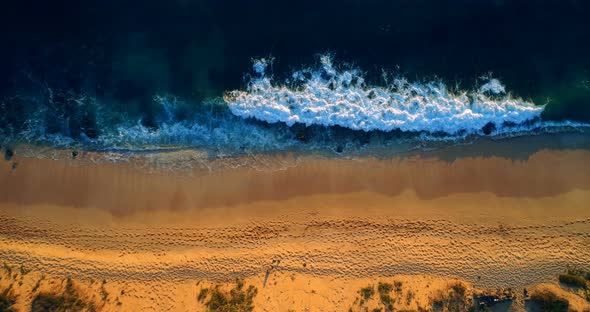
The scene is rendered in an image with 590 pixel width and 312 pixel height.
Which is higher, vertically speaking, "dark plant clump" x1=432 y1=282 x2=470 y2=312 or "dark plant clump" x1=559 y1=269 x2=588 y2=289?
"dark plant clump" x1=559 y1=269 x2=588 y2=289

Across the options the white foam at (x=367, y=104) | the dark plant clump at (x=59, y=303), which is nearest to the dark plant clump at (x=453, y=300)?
the white foam at (x=367, y=104)

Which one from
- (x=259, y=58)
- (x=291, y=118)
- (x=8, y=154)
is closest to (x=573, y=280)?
(x=291, y=118)

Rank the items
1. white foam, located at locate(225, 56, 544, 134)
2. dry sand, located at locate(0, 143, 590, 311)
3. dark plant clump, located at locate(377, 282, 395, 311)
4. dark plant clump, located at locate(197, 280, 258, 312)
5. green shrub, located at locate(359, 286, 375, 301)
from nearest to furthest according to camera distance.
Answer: dark plant clump, located at locate(197, 280, 258, 312) → dark plant clump, located at locate(377, 282, 395, 311) → green shrub, located at locate(359, 286, 375, 301) → dry sand, located at locate(0, 143, 590, 311) → white foam, located at locate(225, 56, 544, 134)

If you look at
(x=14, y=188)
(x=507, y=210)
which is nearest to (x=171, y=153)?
(x=14, y=188)

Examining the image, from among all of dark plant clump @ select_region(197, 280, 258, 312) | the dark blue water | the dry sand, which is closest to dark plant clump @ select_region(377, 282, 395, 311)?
the dry sand

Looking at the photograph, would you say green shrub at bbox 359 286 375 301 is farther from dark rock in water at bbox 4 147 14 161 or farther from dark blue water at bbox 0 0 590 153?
dark rock in water at bbox 4 147 14 161

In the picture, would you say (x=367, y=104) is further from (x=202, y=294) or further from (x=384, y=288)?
(x=202, y=294)
